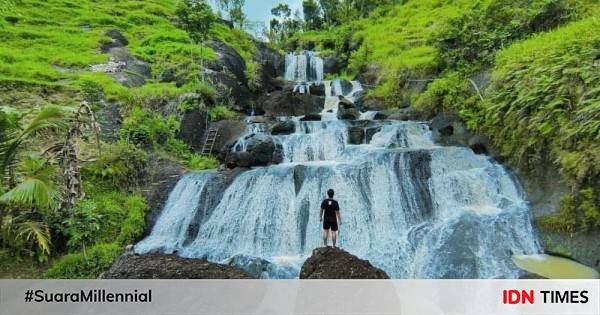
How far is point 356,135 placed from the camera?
14.5 meters

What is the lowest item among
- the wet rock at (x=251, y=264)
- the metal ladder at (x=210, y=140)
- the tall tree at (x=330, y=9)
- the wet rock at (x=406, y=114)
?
the wet rock at (x=251, y=264)

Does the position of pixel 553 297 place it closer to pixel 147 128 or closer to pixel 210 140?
pixel 210 140

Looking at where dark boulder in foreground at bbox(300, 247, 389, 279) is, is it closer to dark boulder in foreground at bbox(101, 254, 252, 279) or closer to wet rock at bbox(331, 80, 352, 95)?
dark boulder in foreground at bbox(101, 254, 252, 279)

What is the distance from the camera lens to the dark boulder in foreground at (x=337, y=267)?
6.23m

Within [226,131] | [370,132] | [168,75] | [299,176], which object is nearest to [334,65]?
[168,75]

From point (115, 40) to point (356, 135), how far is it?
55.8ft

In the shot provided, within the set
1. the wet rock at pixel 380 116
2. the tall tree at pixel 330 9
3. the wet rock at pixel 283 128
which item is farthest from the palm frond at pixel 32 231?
the tall tree at pixel 330 9

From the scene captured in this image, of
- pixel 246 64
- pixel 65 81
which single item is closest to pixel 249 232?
pixel 65 81

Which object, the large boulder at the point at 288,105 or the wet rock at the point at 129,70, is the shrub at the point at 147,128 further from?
the large boulder at the point at 288,105

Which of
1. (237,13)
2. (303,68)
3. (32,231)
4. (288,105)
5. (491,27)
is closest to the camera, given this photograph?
(32,231)

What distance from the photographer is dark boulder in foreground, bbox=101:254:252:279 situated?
7.10 metres

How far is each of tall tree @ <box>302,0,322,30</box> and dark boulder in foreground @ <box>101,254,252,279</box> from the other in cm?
4407

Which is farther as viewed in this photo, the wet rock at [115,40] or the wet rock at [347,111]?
the wet rock at [115,40]

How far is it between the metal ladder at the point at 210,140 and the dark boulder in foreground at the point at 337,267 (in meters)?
9.87
